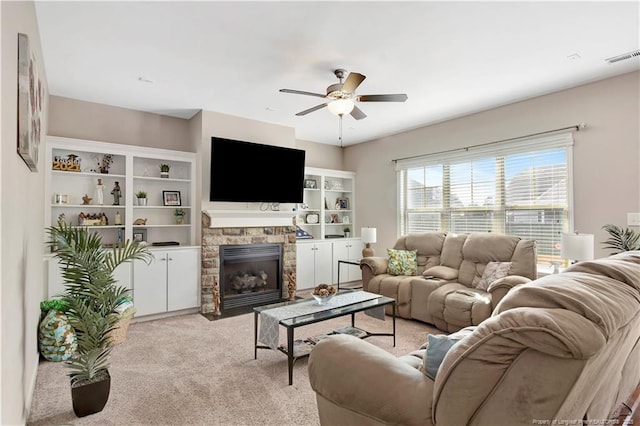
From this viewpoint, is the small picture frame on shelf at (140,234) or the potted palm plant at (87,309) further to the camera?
the small picture frame on shelf at (140,234)

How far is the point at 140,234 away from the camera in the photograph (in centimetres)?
452

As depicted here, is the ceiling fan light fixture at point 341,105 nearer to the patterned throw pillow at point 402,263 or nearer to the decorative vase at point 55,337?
the patterned throw pillow at point 402,263

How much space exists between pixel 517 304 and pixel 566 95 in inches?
148

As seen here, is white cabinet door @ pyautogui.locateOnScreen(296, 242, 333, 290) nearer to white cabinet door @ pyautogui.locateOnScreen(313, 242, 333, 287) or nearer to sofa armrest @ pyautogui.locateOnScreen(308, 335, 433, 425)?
white cabinet door @ pyautogui.locateOnScreen(313, 242, 333, 287)

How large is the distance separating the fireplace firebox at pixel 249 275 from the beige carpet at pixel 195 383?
39.0 inches

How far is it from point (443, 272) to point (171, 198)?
3.74 metres

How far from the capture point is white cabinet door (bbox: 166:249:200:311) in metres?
4.26

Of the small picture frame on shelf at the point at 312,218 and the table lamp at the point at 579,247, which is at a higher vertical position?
the small picture frame on shelf at the point at 312,218

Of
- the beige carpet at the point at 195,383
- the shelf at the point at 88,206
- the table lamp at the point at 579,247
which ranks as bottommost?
the beige carpet at the point at 195,383

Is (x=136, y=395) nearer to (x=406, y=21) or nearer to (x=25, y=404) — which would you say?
(x=25, y=404)

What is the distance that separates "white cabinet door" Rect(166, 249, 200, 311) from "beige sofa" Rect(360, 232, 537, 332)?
2.24 metres

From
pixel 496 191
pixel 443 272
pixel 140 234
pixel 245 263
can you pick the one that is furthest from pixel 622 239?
pixel 140 234

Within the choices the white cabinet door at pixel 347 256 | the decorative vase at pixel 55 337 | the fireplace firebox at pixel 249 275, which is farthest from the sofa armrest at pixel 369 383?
the white cabinet door at pixel 347 256

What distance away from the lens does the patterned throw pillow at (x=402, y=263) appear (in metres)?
4.52
